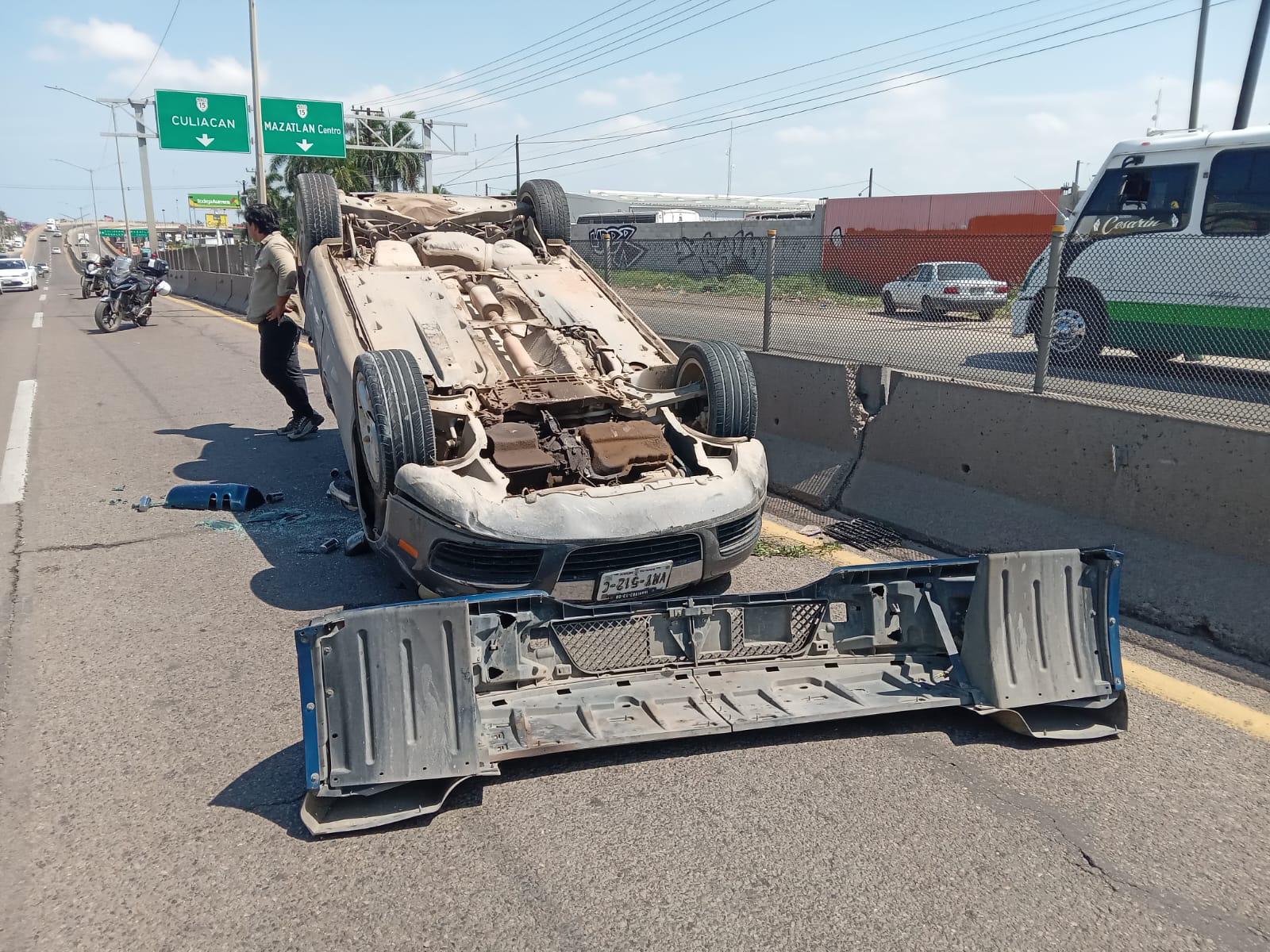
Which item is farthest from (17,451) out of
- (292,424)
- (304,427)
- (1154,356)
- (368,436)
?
(1154,356)

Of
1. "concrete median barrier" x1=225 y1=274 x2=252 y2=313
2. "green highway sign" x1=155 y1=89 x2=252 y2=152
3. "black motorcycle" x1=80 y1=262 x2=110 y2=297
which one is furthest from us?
"green highway sign" x1=155 y1=89 x2=252 y2=152

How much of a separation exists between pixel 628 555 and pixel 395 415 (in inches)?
51.9

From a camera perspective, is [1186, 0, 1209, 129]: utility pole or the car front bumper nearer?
the car front bumper

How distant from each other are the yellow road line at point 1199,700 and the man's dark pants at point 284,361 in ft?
23.4

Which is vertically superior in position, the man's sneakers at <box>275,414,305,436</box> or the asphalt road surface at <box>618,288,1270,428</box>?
the asphalt road surface at <box>618,288,1270,428</box>

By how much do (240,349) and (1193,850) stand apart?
618 inches

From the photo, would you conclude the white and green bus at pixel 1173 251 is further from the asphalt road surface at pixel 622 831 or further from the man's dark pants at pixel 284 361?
the man's dark pants at pixel 284 361

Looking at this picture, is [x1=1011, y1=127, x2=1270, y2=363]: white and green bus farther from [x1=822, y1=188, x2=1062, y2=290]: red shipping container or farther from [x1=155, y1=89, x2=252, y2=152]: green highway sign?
[x1=155, y1=89, x2=252, y2=152]: green highway sign

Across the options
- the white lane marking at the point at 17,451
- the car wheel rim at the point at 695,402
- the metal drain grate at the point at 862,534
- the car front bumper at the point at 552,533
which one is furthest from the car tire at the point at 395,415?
the white lane marking at the point at 17,451

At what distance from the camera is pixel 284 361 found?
28.0ft

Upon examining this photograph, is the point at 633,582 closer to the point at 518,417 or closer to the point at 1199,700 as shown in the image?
the point at 518,417

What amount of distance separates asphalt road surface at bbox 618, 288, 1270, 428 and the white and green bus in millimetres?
918

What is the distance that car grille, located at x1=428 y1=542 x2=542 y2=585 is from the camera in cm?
418

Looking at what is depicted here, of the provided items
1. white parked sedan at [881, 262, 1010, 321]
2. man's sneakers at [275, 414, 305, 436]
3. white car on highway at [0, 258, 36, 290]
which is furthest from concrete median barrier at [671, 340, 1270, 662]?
white car on highway at [0, 258, 36, 290]
